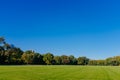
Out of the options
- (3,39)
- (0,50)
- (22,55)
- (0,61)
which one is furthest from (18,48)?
(0,61)

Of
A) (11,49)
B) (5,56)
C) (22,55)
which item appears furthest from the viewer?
(22,55)

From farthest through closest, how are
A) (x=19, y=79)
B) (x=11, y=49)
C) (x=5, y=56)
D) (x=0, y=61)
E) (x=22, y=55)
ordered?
(x=22, y=55) < (x=11, y=49) < (x=5, y=56) < (x=0, y=61) < (x=19, y=79)

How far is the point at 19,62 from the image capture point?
167m

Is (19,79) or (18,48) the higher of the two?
(18,48)

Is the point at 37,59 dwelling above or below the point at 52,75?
above

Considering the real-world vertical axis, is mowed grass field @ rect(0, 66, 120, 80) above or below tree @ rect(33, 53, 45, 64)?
below

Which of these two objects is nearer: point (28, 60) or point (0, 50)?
point (0, 50)

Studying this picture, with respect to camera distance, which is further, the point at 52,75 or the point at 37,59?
the point at 37,59

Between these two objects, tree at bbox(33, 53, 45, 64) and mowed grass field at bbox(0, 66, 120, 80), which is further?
tree at bbox(33, 53, 45, 64)

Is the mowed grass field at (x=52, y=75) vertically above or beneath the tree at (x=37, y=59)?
beneath

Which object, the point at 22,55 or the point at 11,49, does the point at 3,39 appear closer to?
the point at 11,49

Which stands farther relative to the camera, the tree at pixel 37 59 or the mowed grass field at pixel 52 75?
the tree at pixel 37 59

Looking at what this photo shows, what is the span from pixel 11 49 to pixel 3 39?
1001cm

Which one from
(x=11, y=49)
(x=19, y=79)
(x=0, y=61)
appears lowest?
(x=19, y=79)
